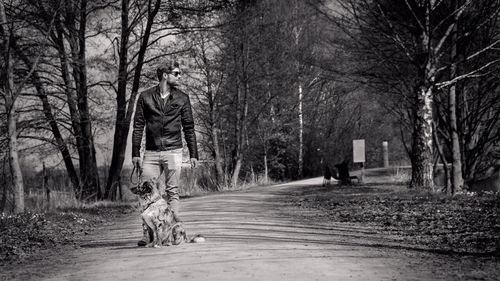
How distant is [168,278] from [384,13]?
1271cm

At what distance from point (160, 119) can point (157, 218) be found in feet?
4.24

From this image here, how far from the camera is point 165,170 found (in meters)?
8.55

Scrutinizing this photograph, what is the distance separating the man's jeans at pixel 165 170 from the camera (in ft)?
27.7

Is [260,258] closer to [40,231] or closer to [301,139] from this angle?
[40,231]

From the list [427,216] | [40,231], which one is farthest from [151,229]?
[427,216]

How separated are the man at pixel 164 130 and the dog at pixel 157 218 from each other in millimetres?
227

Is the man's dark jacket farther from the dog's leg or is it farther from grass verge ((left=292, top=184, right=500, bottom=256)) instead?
grass verge ((left=292, top=184, right=500, bottom=256))

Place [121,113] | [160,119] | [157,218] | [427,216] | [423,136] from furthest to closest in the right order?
[121,113]
[423,136]
[427,216]
[160,119]
[157,218]

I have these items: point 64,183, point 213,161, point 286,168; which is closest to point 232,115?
point 213,161

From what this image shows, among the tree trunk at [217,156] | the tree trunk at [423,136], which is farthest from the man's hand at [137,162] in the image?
the tree trunk at [217,156]

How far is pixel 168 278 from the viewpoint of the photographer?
6.18 meters

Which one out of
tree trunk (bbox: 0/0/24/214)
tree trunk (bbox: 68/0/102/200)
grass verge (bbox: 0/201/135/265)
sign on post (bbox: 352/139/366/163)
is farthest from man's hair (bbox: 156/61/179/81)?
sign on post (bbox: 352/139/366/163)

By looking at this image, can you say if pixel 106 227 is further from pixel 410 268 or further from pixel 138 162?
pixel 410 268

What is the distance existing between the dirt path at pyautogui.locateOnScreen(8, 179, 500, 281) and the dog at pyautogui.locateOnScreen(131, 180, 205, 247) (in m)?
0.20
